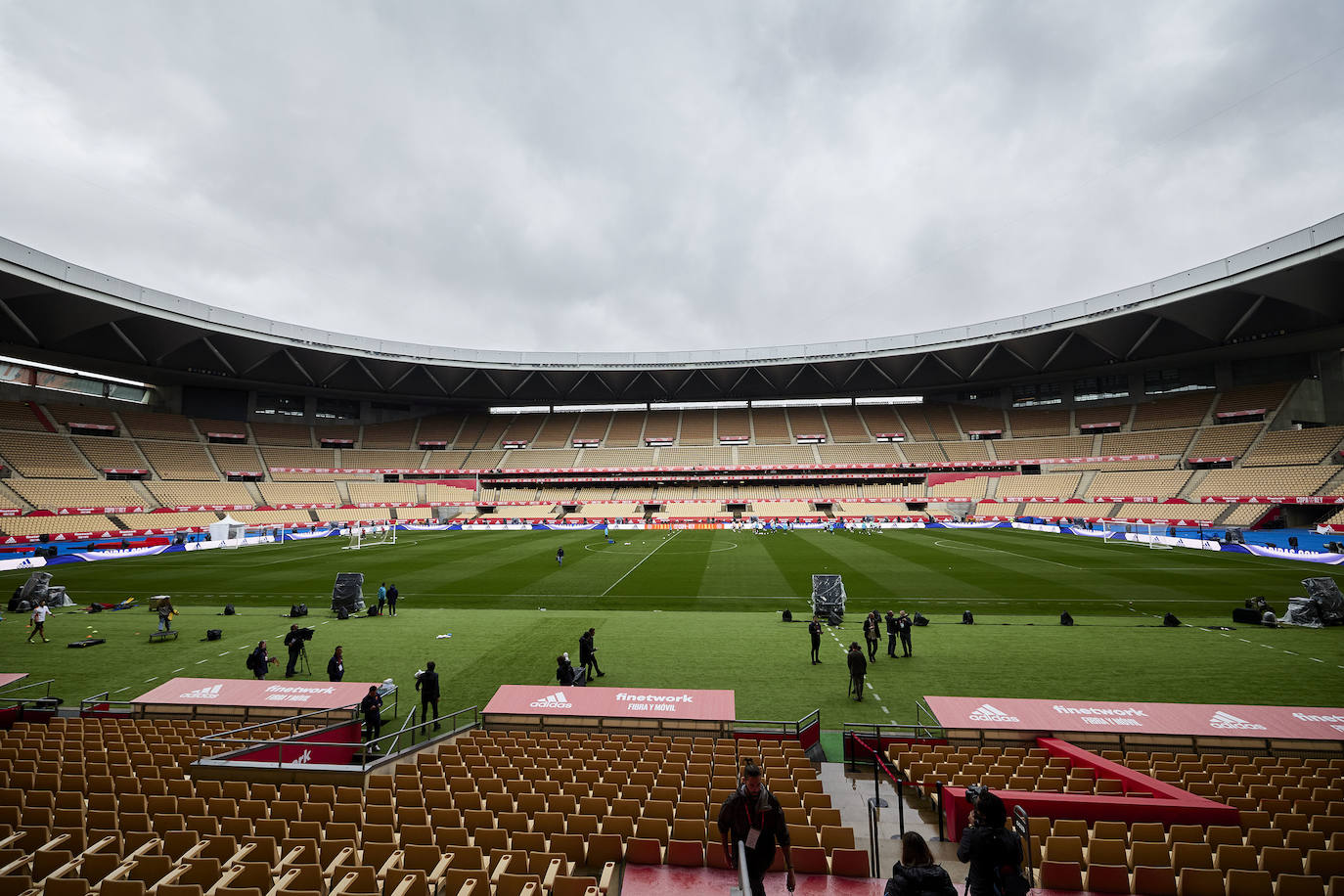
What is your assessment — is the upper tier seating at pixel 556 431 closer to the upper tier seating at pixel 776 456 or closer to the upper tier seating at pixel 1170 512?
the upper tier seating at pixel 776 456

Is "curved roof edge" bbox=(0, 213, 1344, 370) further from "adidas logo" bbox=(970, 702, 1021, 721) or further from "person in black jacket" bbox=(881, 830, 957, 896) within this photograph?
"person in black jacket" bbox=(881, 830, 957, 896)

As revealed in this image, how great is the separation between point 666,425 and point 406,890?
80.4 metres

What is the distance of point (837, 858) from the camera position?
530 centimetres

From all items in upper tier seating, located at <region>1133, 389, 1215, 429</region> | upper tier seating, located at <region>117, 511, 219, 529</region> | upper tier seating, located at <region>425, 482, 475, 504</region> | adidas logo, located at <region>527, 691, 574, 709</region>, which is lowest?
adidas logo, located at <region>527, 691, 574, 709</region>

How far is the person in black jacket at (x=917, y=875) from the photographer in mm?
3498

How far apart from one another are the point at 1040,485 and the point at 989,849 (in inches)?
2698

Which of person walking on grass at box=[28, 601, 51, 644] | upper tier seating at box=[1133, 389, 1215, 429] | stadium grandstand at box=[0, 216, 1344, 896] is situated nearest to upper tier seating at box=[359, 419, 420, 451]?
stadium grandstand at box=[0, 216, 1344, 896]

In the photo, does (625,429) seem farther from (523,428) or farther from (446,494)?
(446,494)

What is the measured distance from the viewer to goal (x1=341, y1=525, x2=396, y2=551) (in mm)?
43369

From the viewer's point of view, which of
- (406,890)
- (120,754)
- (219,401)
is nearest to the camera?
(406,890)

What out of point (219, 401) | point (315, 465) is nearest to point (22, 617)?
point (315, 465)

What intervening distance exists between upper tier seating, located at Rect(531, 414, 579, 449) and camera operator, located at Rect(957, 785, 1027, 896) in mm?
78735

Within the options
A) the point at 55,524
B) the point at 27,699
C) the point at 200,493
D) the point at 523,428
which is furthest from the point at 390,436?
the point at 27,699

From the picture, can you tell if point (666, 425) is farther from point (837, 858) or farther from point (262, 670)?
point (837, 858)
